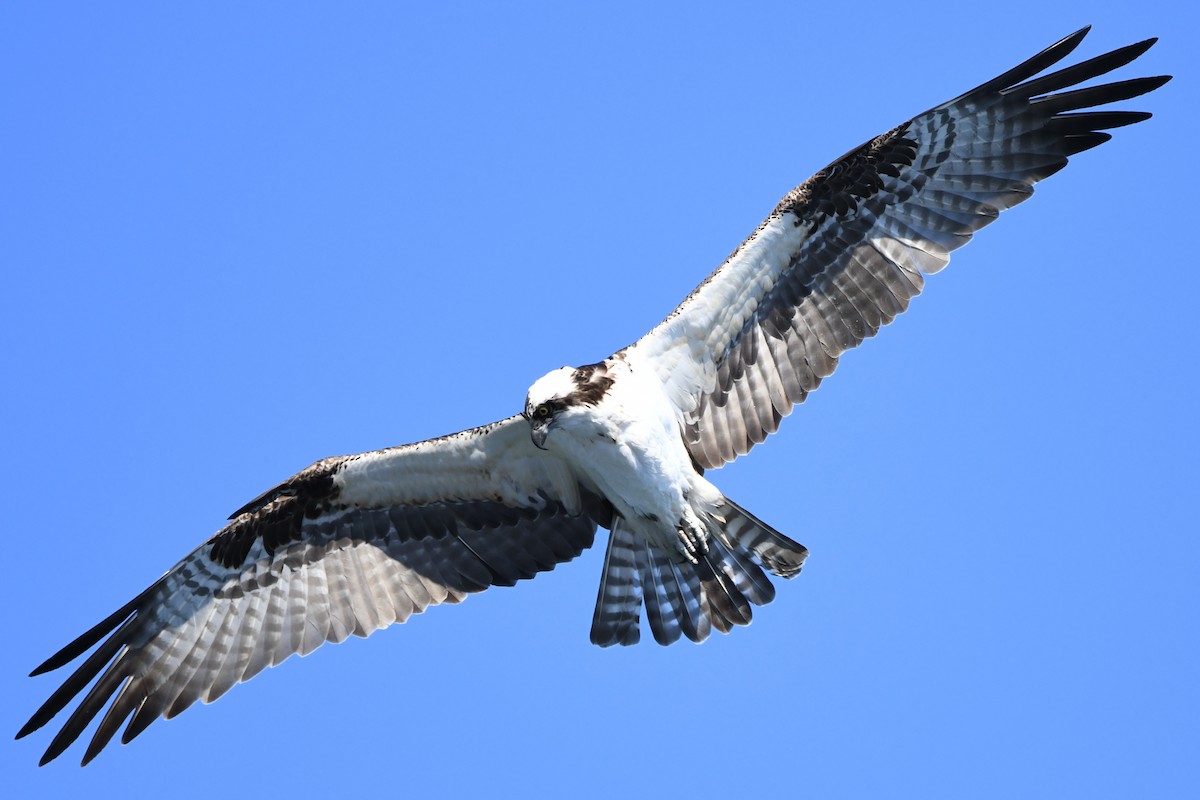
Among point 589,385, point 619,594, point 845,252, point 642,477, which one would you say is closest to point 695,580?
point 619,594

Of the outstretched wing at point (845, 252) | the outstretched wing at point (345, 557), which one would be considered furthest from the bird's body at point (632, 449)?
the outstretched wing at point (345, 557)

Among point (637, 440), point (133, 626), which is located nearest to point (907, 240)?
point (637, 440)

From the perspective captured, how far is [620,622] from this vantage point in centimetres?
970

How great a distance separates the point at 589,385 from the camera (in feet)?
29.8

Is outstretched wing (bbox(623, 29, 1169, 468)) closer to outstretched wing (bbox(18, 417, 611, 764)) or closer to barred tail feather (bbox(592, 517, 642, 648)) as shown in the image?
barred tail feather (bbox(592, 517, 642, 648))

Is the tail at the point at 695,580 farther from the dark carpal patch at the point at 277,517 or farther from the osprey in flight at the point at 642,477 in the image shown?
the dark carpal patch at the point at 277,517

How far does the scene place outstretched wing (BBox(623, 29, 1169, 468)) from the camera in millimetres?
9578

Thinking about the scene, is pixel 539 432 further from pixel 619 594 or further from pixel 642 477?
pixel 619 594

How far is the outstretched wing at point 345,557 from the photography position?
9.96m

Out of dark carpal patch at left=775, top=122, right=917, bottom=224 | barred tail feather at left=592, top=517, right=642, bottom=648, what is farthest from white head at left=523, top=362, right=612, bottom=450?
dark carpal patch at left=775, top=122, right=917, bottom=224

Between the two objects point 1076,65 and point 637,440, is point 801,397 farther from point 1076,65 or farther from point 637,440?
point 1076,65

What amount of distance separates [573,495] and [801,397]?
172 centimetres

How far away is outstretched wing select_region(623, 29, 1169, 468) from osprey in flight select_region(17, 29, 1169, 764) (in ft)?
0.04

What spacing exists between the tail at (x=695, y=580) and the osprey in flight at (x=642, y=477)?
13 millimetres
